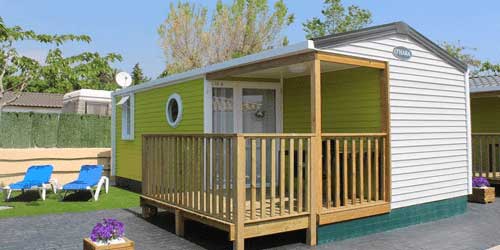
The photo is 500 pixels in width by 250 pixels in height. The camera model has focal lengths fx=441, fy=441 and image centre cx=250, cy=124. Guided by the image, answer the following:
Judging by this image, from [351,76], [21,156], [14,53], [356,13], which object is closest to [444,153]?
[351,76]

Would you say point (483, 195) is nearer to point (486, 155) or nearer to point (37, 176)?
point (486, 155)

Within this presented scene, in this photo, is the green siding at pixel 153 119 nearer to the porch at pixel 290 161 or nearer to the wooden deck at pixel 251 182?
the porch at pixel 290 161

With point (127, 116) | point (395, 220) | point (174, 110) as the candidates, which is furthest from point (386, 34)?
point (127, 116)

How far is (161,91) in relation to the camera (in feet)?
29.1

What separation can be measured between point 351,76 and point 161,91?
401 centimetres

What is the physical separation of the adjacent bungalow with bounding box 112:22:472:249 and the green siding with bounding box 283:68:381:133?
2 cm

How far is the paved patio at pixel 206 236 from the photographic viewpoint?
515cm

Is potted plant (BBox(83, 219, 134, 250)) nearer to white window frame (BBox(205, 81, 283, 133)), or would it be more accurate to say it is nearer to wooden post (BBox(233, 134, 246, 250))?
wooden post (BBox(233, 134, 246, 250))

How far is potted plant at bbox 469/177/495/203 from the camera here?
806cm

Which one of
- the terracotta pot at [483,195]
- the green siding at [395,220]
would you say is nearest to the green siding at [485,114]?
the terracotta pot at [483,195]

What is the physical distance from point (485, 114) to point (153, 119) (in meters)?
7.86

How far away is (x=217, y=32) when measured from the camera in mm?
24500

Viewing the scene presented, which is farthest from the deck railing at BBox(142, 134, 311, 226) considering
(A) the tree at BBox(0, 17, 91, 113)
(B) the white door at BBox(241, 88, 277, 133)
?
(A) the tree at BBox(0, 17, 91, 113)

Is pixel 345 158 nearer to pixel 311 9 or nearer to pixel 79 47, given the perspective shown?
pixel 79 47
